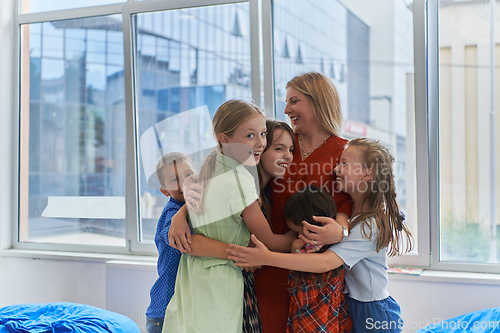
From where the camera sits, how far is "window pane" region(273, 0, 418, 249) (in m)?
2.38

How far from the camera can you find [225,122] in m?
1.36

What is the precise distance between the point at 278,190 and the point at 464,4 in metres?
1.77

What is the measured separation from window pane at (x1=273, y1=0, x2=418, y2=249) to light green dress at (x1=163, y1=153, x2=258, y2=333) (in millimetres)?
1272

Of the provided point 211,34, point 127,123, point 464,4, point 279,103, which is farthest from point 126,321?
point 464,4

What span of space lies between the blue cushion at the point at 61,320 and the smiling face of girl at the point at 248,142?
1.28 meters

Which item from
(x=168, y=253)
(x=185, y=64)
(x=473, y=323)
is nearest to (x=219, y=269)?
(x=168, y=253)

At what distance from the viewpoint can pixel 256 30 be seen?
260 centimetres

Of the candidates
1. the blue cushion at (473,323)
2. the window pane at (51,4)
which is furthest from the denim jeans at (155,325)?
the window pane at (51,4)

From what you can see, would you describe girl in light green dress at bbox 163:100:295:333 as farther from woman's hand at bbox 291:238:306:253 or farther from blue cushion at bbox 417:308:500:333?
blue cushion at bbox 417:308:500:333

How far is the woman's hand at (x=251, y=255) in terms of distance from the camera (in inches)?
49.3

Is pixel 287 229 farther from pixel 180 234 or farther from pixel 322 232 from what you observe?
pixel 180 234

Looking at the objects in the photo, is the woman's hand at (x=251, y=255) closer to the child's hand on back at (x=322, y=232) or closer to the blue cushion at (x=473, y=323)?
the child's hand on back at (x=322, y=232)

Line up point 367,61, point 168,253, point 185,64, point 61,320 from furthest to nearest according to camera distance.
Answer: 1. point 185,64
2. point 367,61
3. point 61,320
4. point 168,253

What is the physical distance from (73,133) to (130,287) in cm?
125
